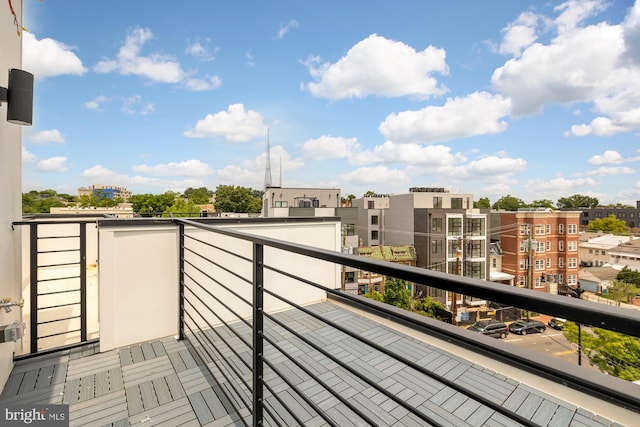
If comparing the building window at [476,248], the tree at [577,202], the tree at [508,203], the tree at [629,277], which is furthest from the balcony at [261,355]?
the tree at [577,202]

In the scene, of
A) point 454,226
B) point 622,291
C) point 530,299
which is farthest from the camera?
point 454,226

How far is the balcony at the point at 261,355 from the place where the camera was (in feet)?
2.33

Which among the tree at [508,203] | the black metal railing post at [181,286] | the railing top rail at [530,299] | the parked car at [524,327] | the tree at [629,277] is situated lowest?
the parked car at [524,327]

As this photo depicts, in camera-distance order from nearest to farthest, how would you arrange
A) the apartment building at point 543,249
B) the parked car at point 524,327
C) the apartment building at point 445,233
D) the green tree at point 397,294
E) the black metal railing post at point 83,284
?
the black metal railing post at point 83,284, the parked car at point 524,327, the green tree at point 397,294, the apartment building at point 445,233, the apartment building at point 543,249

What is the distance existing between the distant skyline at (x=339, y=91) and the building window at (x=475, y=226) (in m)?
4.14

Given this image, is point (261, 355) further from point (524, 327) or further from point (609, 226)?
point (609, 226)

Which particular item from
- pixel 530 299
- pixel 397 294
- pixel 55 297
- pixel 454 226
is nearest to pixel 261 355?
pixel 530 299

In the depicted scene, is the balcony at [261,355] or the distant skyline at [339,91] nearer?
the balcony at [261,355]

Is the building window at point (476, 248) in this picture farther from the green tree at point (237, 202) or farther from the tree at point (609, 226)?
the green tree at point (237, 202)

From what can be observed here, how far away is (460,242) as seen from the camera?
22406mm

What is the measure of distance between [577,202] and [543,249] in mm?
39141

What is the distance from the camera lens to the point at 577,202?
171ft

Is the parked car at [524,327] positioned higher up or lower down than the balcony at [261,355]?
lower down

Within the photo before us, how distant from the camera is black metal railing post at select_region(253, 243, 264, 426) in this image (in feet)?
4.58
